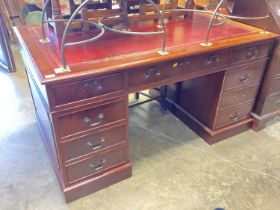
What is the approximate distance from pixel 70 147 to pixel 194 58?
0.83 metres

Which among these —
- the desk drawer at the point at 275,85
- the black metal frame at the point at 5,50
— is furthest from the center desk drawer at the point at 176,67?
the black metal frame at the point at 5,50

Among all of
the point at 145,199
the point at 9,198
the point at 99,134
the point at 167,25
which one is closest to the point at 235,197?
the point at 145,199

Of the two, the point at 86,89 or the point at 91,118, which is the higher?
the point at 86,89

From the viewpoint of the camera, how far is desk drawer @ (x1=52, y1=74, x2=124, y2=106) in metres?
1.11

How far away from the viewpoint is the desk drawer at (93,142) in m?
1.30

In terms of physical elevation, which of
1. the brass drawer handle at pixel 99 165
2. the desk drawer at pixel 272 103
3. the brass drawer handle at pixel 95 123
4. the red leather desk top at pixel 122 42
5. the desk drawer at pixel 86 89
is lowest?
the brass drawer handle at pixel 99 165

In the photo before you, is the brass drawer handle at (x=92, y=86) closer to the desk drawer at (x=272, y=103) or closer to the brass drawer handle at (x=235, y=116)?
the brass drawer handle at (x=235, y=116)

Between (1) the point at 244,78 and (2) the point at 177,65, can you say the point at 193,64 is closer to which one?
(2) the point at 177,65

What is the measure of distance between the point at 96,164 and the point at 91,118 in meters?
0.32

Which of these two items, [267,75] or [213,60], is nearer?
[213,60]

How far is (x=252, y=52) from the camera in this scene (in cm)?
165

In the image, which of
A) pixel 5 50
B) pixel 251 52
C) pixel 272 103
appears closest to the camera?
pixel 251 52

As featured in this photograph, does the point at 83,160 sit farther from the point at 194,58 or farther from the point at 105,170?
the point at 194,58

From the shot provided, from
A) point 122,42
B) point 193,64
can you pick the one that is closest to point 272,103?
point 193,64
